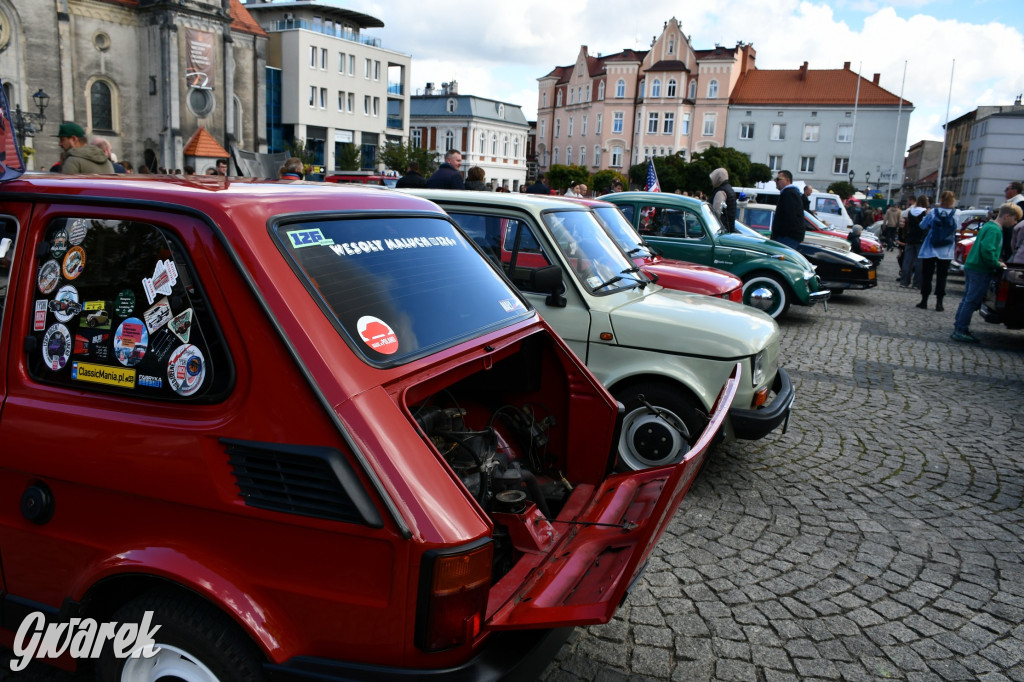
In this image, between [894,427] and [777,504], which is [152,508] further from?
[894,427]

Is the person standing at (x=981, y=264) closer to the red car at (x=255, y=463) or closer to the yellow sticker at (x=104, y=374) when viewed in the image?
the red car at (x=255, y=463)

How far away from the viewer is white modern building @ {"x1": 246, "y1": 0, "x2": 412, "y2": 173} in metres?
69.2

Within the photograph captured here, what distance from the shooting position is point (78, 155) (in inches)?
297

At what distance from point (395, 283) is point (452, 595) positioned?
111 centimetres

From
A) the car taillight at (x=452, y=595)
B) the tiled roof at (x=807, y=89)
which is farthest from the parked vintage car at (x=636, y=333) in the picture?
the tiled roof at (x=807, y=89)

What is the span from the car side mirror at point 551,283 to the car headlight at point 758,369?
140 centimetres

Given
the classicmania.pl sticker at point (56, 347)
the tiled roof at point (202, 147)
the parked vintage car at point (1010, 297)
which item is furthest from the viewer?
the tiled roof at point (202, 147)

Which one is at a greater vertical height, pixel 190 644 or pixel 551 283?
pixel 551 283

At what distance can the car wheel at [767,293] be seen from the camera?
1150 centimetres

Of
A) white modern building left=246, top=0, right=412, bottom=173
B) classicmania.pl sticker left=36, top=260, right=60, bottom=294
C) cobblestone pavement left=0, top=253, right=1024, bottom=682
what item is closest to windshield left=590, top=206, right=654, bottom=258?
cobblestone pavement left=0, top=253, right=1024, bottom=682

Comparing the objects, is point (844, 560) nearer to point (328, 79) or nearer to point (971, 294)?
point (971, 294)

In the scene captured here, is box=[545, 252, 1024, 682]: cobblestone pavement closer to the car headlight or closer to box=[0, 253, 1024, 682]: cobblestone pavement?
box=[0, 253, 1024, 682]: cobblestone pavement

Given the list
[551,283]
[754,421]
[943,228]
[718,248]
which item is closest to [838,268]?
[943,228]

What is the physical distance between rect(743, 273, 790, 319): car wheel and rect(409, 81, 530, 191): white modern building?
270 ft
